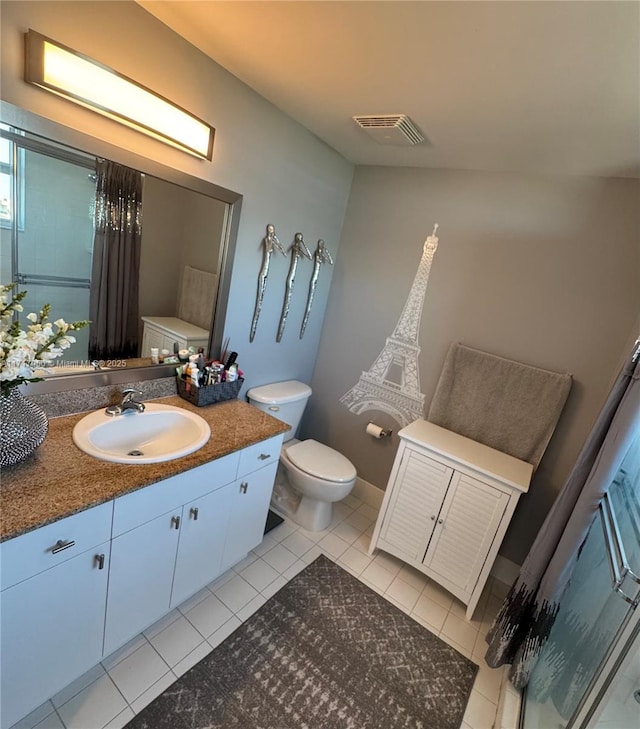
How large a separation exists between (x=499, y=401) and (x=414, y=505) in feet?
2.44

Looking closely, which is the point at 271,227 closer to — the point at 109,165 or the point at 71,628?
the point at 109,165

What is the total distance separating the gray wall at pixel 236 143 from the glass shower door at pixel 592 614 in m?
1.79

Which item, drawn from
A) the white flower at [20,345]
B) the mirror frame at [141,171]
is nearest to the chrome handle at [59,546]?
the white flower at [20,345]

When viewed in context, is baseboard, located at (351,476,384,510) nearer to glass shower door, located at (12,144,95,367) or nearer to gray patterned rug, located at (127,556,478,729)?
gray patterned rug, located at (127,556,478,729)

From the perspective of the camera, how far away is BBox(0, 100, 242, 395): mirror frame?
107cm

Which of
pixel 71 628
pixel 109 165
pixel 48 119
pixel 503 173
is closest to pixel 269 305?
pixel 109 165

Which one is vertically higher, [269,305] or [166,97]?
[166,97]

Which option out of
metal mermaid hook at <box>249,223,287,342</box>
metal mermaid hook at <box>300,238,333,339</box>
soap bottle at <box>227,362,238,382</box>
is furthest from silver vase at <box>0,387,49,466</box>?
metal mermaid hook at <box>300,238,333,339</box>

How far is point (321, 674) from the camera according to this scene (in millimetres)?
1477

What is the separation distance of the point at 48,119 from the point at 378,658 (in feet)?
7.80

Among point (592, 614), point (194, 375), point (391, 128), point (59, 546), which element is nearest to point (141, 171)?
point (194, 375)

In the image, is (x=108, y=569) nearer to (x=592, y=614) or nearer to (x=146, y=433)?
(x=146, y=433)

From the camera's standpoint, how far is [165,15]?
1212 mm

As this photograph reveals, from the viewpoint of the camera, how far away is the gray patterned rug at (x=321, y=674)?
130 cm
